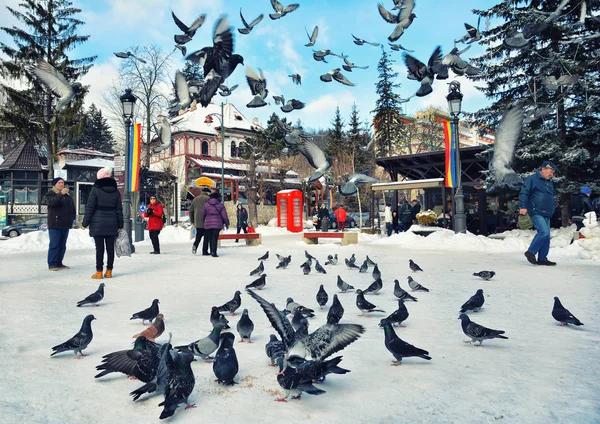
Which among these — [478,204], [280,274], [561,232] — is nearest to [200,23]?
[280,274]

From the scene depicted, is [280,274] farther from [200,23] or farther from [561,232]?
[561,232]

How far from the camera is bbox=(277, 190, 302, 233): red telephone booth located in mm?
32250

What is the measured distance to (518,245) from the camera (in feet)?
45.8

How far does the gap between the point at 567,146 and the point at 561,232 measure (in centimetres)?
345

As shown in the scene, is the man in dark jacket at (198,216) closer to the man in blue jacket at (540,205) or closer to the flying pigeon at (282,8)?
the flying pigeon at (282,8)

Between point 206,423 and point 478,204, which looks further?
point 478,204

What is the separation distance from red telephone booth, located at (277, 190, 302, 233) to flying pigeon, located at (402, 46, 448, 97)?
772 inches

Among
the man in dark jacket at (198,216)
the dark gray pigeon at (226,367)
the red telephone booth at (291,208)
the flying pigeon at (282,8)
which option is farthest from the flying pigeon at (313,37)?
the red telephone booth at (291,208)

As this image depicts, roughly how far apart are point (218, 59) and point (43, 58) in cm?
2370

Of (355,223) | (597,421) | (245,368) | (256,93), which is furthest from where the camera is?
(355,223)

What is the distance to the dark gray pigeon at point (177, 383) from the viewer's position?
2535mm

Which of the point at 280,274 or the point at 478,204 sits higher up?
the point at 478,204

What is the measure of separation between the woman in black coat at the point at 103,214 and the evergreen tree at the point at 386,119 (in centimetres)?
4823

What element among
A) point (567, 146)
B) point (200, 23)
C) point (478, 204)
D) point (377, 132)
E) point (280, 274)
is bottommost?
point (280, 274)
